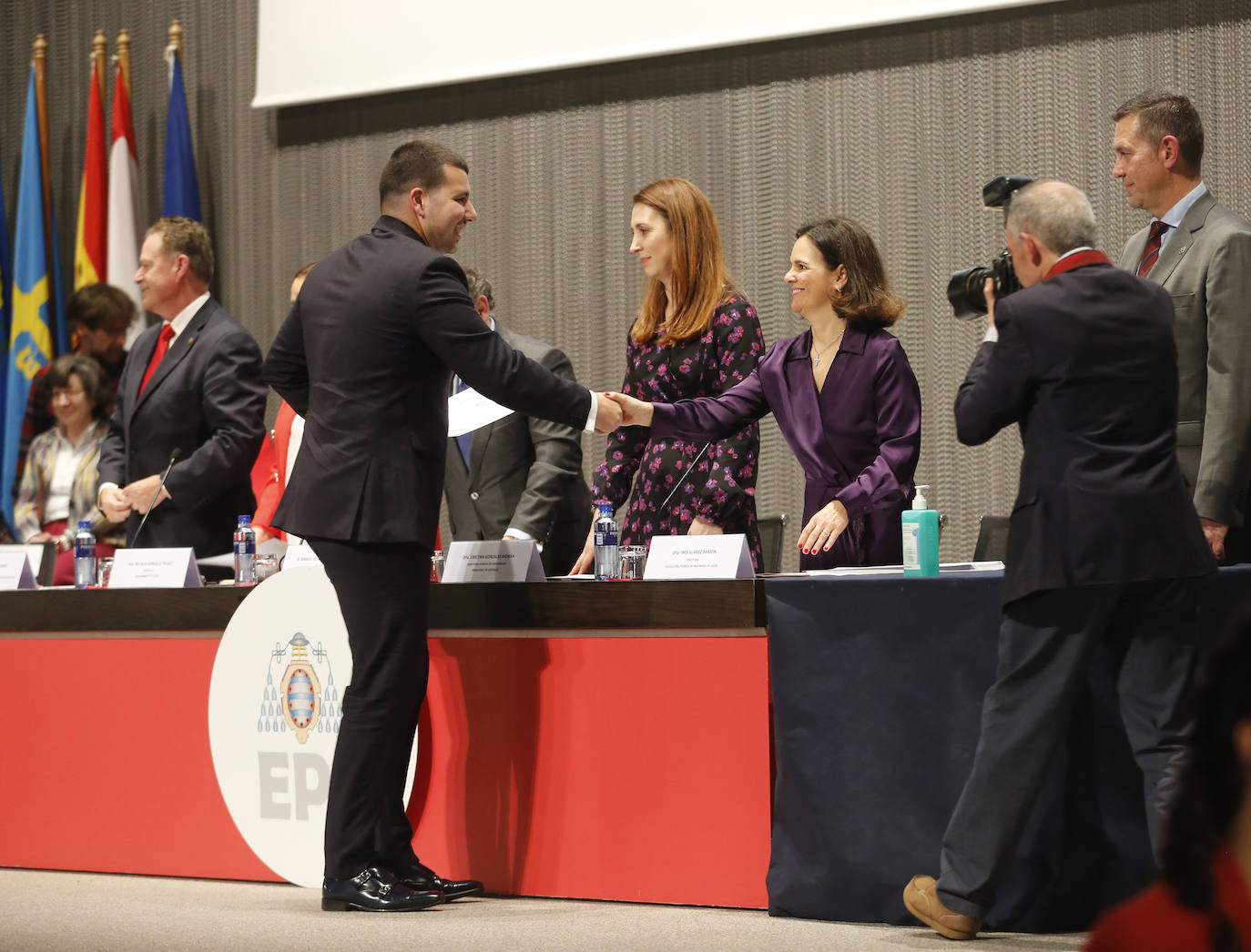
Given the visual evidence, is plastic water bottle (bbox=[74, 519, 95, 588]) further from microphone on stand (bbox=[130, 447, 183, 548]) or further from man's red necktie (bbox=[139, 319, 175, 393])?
man's red necktie (bbox=[139, 319, 175, 393])

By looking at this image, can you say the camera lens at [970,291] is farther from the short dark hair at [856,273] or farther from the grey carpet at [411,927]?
the grey carpet at [411,927]

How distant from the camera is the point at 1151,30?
16.4 feet

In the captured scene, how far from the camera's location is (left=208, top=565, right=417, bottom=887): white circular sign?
333 cm

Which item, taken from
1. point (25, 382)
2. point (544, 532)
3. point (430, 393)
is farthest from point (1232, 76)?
point (25, 382)

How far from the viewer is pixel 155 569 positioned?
3650 mm

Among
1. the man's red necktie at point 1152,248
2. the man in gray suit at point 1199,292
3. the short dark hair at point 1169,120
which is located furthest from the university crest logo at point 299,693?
the short dark hair at point 1169,120

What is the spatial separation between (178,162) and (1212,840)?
6.28 metres

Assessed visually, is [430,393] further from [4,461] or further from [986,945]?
[4,461]

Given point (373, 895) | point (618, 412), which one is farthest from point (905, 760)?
point (373, 895)

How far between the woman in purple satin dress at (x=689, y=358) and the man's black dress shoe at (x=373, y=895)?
96cm

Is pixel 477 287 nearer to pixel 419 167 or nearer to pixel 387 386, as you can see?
pixel 419 167

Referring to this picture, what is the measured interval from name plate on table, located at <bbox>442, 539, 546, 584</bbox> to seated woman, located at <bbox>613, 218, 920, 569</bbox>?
15.7 inches

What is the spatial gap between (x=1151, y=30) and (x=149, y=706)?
390 centimetres

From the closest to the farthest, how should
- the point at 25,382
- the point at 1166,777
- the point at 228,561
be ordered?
the point at 1166,777 → the point at 228,561 → the point at 25,382
